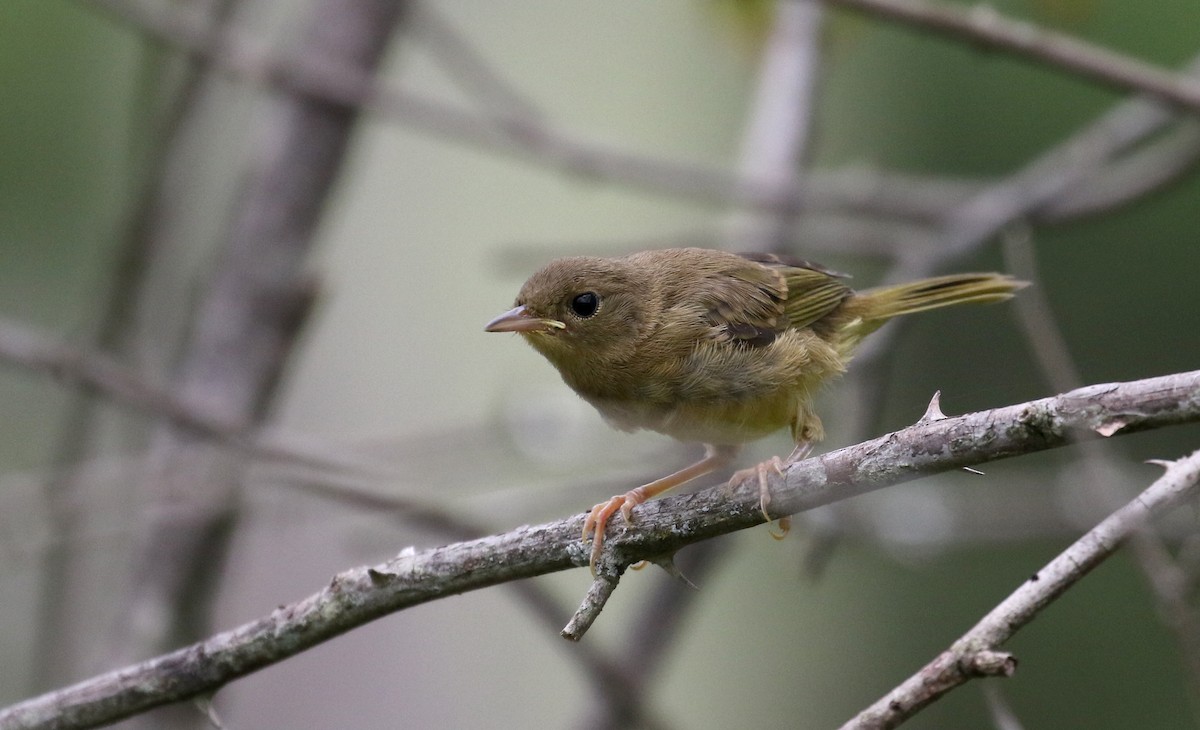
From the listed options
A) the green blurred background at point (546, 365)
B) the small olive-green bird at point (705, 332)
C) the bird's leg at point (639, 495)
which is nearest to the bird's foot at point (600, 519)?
the bird's leg at point (639, 495)

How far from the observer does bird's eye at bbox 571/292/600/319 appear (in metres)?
3.85

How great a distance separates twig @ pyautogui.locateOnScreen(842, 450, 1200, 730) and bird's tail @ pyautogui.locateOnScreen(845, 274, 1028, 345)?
229cm

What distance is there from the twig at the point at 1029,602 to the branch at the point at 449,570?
0.92 feet

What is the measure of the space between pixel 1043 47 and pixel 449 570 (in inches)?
105

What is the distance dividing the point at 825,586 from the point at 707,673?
1637 mm

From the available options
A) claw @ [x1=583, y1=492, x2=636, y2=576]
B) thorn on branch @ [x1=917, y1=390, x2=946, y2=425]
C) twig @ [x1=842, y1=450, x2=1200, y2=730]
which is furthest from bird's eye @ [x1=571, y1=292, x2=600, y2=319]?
twig @ [x1=842, y1=450, x2=1200, y2=730]

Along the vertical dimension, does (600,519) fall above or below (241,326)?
above

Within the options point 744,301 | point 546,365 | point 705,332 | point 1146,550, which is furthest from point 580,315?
point 546,365

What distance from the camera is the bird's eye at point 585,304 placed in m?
3.85

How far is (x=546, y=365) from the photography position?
9172 mm

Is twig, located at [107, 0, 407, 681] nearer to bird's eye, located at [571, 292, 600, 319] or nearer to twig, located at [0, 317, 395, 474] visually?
twig, located at [0, 317, 395, 474]

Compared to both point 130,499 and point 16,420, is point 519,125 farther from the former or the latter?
point 16,420

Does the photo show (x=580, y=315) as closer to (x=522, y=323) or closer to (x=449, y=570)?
(x=522, y=323)

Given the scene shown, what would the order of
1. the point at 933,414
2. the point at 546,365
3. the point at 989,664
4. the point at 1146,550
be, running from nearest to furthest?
the point at 989,664 → the point at 933,414 → the point at 1146,550 → the point at 546,365
